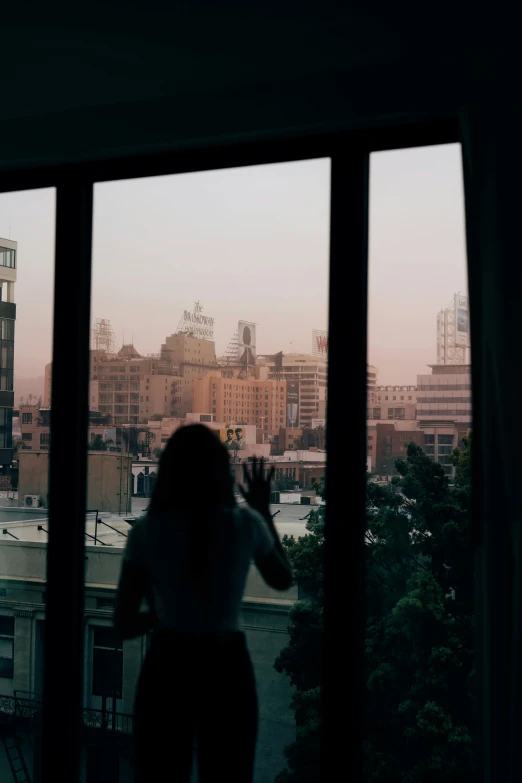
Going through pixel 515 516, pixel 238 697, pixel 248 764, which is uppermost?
pixel 515 516

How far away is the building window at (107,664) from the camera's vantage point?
90.4 inches

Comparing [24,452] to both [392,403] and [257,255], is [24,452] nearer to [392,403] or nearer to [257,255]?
[257,255]

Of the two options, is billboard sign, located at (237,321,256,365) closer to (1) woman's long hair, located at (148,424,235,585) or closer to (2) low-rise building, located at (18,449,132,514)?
(1) woman's long hair, located at (148,424,235,585)

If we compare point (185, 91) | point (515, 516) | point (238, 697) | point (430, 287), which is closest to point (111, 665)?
point (238, 697)

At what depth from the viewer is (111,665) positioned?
230cm

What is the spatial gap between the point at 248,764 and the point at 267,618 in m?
0.39

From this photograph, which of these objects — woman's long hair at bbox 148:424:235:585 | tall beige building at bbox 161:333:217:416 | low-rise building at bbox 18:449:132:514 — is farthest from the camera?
low-rise building at bbox 18:449:132:514

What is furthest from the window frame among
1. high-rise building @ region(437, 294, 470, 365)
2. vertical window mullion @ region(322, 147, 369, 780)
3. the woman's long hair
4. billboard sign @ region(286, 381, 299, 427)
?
the woman's long hair

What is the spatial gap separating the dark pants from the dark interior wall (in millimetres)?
1503

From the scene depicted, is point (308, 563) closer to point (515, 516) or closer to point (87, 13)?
point (515, 516)

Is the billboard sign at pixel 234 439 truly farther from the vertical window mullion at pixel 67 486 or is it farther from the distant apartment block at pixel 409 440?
the vertical window mullion at pixel 67 486

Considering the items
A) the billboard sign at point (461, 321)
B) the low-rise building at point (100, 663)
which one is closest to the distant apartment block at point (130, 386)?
the low-rise building at point (100, 663)

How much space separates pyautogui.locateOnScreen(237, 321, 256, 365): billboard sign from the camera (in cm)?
212

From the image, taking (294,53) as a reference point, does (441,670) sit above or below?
below
